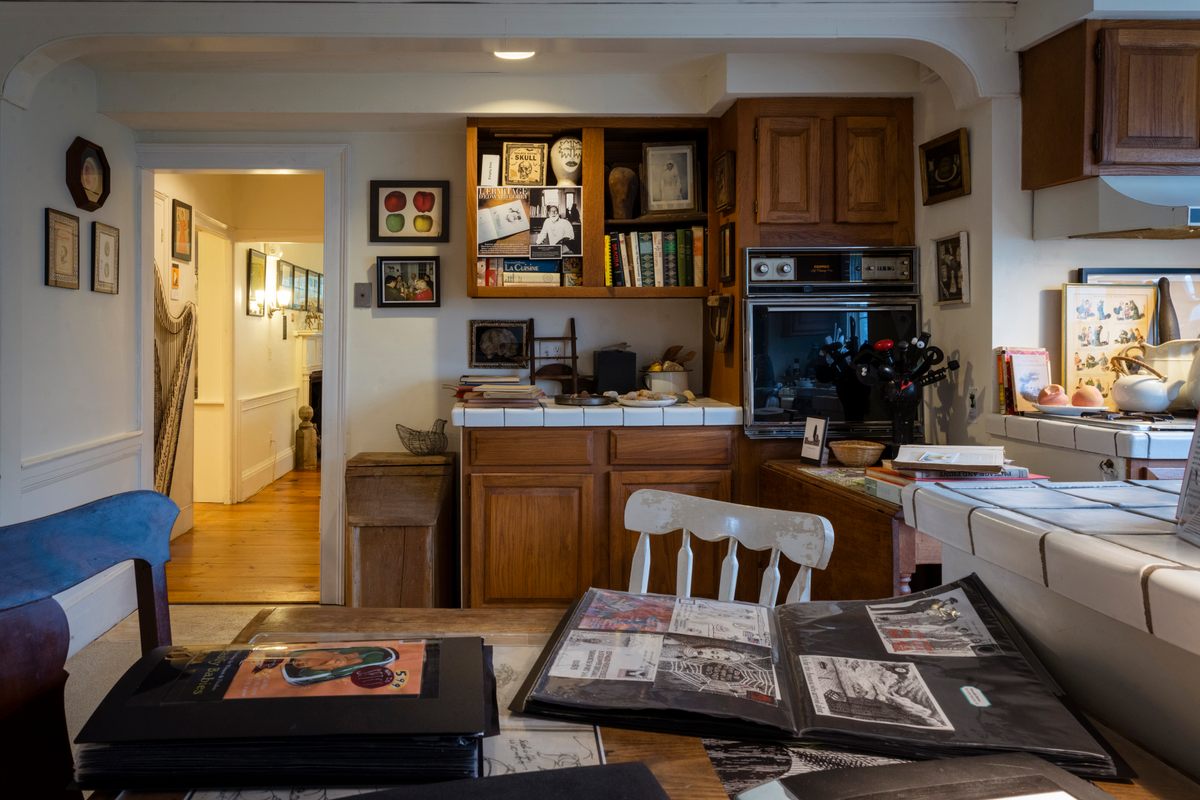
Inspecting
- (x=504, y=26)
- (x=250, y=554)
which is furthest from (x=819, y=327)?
(x=250, y=554)

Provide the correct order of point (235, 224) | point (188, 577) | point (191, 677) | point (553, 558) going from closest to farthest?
point (191, 677) → point (553, 558) → point (188, 577) → point (235, 224)

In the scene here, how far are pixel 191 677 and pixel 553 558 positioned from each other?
8.78 feet

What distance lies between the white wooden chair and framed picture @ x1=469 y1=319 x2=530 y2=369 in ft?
8.08

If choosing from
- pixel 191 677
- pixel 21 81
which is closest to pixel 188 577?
pixel 21 81

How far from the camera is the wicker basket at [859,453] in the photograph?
3.11m

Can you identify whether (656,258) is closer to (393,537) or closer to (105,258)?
(393,537)

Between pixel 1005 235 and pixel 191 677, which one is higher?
pixel 1005 235

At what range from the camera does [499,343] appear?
4.05 meters

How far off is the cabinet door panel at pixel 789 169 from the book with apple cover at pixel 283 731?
2962mm

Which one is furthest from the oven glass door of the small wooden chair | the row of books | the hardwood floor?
the small wooden chair

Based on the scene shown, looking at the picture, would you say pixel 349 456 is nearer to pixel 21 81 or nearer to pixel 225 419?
pixel 21 81

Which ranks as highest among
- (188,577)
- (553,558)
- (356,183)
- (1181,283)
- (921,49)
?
(921,49)

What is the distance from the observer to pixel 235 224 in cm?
618

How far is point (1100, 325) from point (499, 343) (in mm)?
2465
